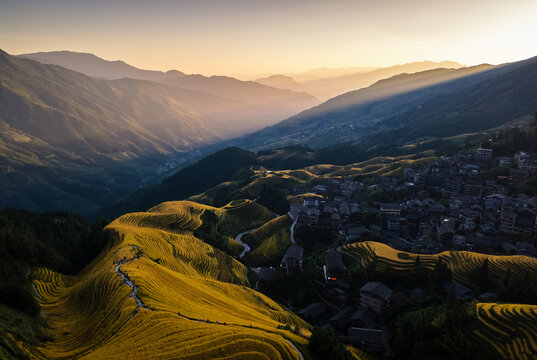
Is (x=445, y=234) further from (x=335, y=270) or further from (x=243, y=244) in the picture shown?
(x=243, y=244)

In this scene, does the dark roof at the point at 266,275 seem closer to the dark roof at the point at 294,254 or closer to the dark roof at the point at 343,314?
the dark roof at the point at 294,254

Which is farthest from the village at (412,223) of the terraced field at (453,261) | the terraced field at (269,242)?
the terraced field at (269,242)

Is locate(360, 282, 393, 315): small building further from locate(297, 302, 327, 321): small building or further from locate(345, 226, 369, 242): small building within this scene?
locate(345, 226, 369, 242): small building

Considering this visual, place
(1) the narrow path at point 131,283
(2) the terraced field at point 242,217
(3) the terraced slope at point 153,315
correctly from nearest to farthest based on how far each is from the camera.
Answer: (3) the terraced slope at point 153,315
(1) the narrow path at point 131,283
(2) the terraced field at point 242,217

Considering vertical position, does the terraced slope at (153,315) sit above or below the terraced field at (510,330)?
above

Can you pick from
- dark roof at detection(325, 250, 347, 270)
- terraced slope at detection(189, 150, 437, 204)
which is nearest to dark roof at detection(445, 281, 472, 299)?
dark roof at detection(325, 250, 347, 270)

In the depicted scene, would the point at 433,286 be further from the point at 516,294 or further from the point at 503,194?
the point at 503,194
